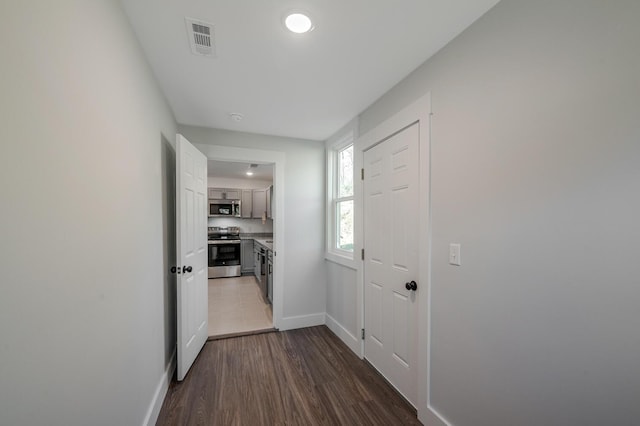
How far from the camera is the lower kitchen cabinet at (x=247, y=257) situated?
634cm

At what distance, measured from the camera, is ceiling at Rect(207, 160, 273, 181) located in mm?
5250

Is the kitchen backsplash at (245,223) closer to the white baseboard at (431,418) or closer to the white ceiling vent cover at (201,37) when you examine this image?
the white ceiling vent cover at (201,37)

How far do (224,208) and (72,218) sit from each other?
19.1 ft

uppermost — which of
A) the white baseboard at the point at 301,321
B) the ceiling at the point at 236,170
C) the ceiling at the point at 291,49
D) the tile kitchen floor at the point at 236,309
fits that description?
the ceiling at the point at 291,49

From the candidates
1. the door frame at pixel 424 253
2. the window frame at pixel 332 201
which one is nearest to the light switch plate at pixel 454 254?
the door frame at pixel 424 253

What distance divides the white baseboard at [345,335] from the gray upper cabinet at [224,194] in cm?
439

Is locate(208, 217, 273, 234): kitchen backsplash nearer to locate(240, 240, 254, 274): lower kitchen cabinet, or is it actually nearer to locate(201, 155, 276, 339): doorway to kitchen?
locate(201, 155, 276, 339): doorway to kitchen

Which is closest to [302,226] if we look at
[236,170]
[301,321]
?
[301,321]

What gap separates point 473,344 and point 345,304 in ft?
5.29

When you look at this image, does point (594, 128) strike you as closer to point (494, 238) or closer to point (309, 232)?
point (494, 238)

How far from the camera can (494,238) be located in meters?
1.29

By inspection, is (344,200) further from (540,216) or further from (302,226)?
(540,216)

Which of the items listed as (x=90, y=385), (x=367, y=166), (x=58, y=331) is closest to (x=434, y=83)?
(x=367, y=166)

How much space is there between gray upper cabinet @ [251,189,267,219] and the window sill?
3.71 meters
